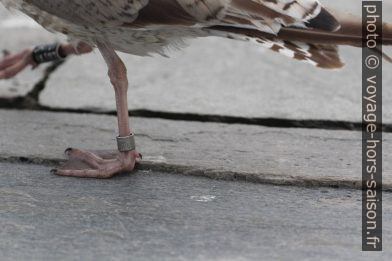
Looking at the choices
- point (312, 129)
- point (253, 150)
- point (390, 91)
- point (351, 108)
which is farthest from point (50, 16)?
point (390, 91)

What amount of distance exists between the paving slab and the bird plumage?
0.56 metres

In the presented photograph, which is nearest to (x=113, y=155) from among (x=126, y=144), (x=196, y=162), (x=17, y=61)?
(x=126, y=144)

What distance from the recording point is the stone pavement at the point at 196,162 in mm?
3100

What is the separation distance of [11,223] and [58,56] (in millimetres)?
1812

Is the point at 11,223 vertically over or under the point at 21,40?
under

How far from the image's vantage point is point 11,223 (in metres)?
3.25

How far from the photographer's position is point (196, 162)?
13.0ft

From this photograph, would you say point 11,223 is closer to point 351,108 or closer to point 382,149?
point 382,149

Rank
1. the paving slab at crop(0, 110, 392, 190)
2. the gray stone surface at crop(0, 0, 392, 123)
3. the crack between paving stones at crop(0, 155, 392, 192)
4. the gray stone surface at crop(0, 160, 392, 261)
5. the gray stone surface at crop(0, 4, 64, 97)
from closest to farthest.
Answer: the gray stone surface at crop(0, 160, 392, 261) → the crack between paving stones at crop(0, 155, 392, 192) → the paving slab at crop(0, 110, 392, 190) → the gray stone surface at crop(0, 0, 392, 123) → the gray stone surface at crop(0, 4, 64, 97)

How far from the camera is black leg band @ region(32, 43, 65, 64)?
483 centimetres

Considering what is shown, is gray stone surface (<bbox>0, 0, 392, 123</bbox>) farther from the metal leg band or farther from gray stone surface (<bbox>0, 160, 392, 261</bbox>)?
gray stone surface (<bbox>0, 160, 392, 261</bbox>)

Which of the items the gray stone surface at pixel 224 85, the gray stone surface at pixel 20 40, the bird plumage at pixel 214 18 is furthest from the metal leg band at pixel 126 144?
the gray stone surface at pixel 20 40

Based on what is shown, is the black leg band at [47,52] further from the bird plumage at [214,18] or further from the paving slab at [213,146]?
the bird plumage at [214,18]

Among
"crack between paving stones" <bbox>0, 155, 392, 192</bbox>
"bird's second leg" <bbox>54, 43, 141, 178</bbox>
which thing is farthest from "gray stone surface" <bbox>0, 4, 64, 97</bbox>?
"bird's second leg" <bbox>54, 43, 141, 178</bbox>
